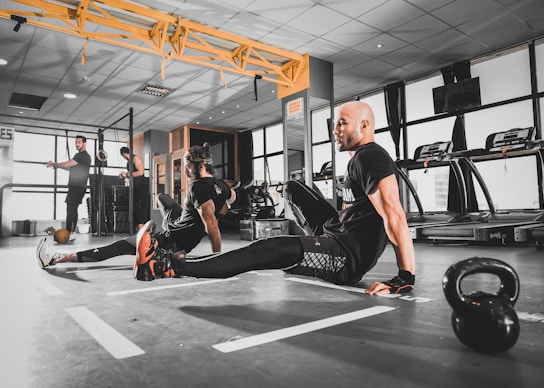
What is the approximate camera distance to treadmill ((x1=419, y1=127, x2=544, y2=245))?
465cm

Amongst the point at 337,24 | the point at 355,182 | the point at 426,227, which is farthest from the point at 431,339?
the point at 337,24

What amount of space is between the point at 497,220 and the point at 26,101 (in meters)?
10.3

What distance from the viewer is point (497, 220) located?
17.9ft

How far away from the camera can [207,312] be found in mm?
1791

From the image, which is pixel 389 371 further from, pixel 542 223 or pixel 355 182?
pixel 542 223

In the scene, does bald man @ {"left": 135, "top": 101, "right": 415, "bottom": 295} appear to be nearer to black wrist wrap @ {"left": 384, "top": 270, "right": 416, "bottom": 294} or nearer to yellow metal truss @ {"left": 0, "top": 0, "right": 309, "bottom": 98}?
black wrist wrap @ {"left": 384, "top": 270, "right": 416, "bottom": 294}

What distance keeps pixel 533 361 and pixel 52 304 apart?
2.19m

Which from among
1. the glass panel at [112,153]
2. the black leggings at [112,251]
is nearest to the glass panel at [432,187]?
the black leggings at [112,251]

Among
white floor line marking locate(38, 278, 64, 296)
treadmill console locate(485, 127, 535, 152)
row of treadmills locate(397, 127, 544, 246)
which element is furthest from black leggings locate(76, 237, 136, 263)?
treadmill console locate(485, 127, 535, 152)

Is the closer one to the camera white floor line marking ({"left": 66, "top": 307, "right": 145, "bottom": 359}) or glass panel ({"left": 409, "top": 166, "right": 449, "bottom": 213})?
white floor line marking ({"left": 66, "top": 307, "right": 145, "bottom": 359})

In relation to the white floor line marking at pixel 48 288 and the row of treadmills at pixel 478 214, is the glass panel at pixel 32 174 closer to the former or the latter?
A: the white floor line marking at pixel 48 288

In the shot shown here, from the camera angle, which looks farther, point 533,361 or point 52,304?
point 52,304

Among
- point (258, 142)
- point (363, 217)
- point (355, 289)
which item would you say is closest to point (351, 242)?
point (363, 217)

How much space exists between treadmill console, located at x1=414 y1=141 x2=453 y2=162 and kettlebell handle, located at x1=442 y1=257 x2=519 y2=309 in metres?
4.91
